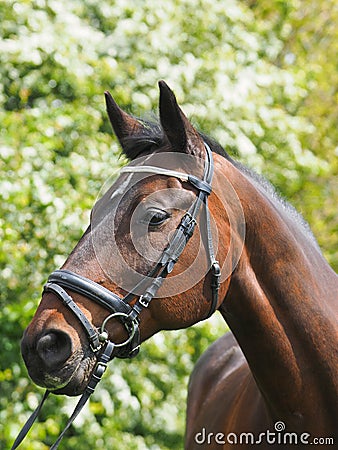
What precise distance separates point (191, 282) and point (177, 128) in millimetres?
555

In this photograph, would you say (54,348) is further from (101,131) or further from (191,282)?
(101,131)

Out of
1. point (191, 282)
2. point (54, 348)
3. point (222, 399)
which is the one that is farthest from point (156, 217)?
point (222, 399)

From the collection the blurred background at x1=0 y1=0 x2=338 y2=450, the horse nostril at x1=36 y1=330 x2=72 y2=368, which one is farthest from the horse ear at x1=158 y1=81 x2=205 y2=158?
the blurred background at x1=0 y1=0 x2=338 y2=450

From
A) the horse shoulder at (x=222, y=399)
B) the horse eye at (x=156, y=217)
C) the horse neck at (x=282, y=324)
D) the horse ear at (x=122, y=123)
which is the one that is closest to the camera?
the horse eye at (x=156, y=217)

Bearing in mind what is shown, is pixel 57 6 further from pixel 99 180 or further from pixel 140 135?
pixel 140 135

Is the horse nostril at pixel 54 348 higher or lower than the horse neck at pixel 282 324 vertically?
lower

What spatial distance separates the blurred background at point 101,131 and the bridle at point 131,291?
150 centimetres

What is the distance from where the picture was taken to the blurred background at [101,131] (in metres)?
5.09

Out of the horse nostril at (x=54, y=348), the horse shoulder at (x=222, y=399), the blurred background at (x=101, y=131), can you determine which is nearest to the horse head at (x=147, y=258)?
the horse nostril at (x=54, y=348)

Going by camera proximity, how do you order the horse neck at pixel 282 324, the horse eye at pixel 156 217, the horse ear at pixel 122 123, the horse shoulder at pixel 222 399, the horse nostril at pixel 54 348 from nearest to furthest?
the horse nostril at pixel 54 348 < the horse eye at pixel 156 217 < the horse neck at pixel 282 324 < the horse ear at pixel 122 123 < the horse shoulder at pixel 222 399

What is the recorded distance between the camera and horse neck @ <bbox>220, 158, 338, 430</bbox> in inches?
99.7

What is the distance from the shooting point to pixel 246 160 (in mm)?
6949

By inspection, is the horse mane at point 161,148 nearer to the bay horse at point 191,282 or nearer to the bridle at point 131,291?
the bay horse at point 191,282

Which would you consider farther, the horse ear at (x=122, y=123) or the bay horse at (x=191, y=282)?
the horse ear at (x=122, y=123)
